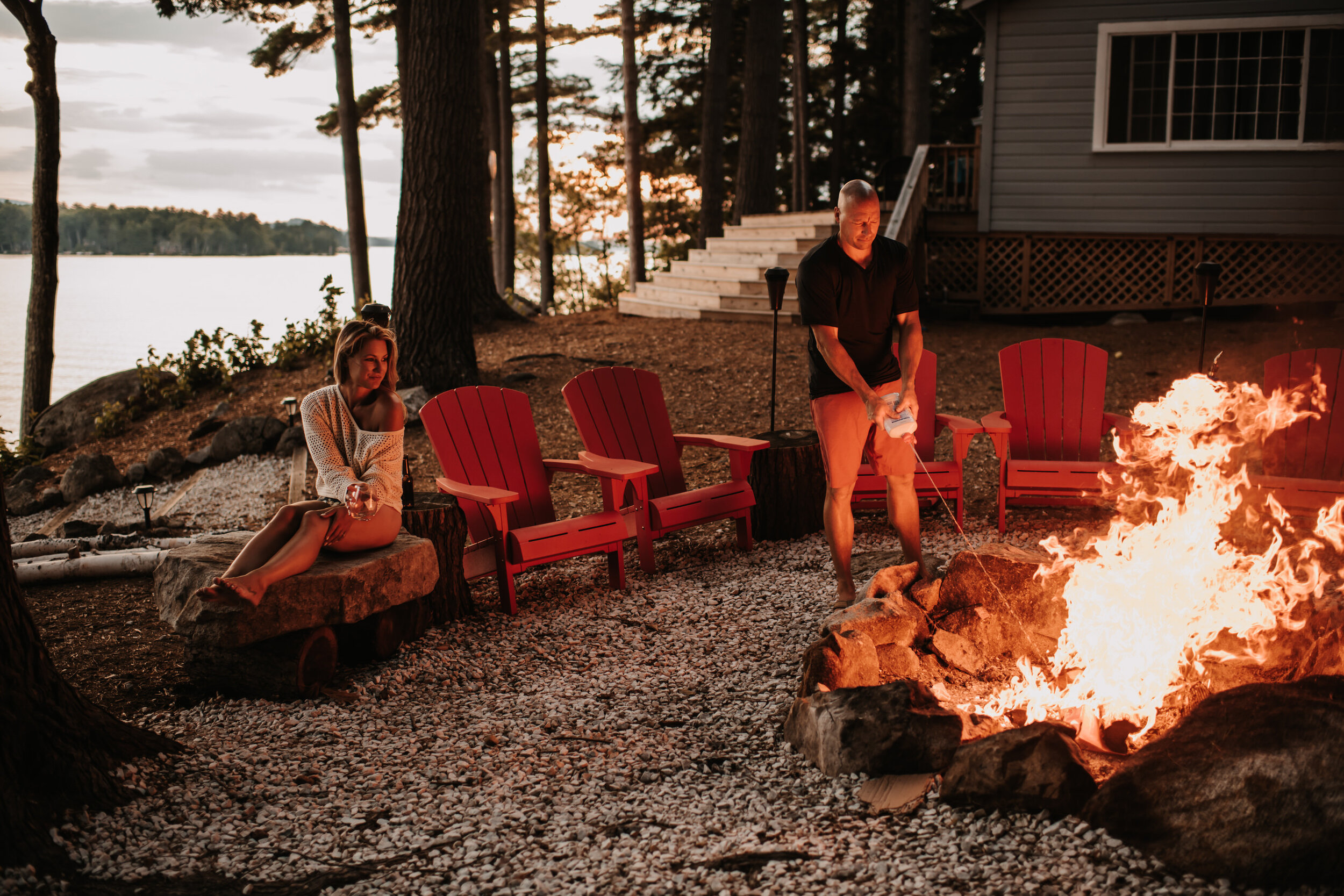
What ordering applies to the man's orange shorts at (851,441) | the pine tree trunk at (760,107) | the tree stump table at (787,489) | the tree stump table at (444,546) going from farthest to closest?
the pine tree trunk at (760,107) < the tree stump table at (787,489) < the tree stump table at (444,546) < the man's orange shorts at (851,441)

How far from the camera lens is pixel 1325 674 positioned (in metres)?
2.78

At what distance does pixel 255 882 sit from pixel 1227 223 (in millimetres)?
12280

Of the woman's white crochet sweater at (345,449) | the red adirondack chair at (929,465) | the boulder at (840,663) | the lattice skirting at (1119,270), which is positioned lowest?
the boulder at (840,663)

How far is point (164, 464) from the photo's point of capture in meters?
8.38

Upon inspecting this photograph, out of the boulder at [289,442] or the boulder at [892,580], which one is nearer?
the boulder at [892,580]

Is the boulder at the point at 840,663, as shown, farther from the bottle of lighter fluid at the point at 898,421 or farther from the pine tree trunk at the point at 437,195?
the pine tree trunk at the point at 437,195

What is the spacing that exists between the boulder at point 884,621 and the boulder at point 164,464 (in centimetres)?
696

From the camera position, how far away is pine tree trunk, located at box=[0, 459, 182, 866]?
238cm

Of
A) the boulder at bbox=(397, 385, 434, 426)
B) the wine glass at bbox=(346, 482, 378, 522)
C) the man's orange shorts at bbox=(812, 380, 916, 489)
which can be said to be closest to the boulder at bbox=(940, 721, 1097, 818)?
the man's orange shorts at bbox=(812, 380, 916, 489)

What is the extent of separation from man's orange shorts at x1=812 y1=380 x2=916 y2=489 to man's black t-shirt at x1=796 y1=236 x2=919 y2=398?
53mm

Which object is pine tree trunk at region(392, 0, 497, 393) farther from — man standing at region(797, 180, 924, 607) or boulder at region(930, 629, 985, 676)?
boulder at region(930, 629, 985, 676)

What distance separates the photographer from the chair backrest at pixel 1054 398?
5.30 m

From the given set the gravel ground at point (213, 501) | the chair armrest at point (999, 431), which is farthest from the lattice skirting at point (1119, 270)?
the gravel ground at point (213, 501)

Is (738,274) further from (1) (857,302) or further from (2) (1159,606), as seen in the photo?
(2) (1159,606)
